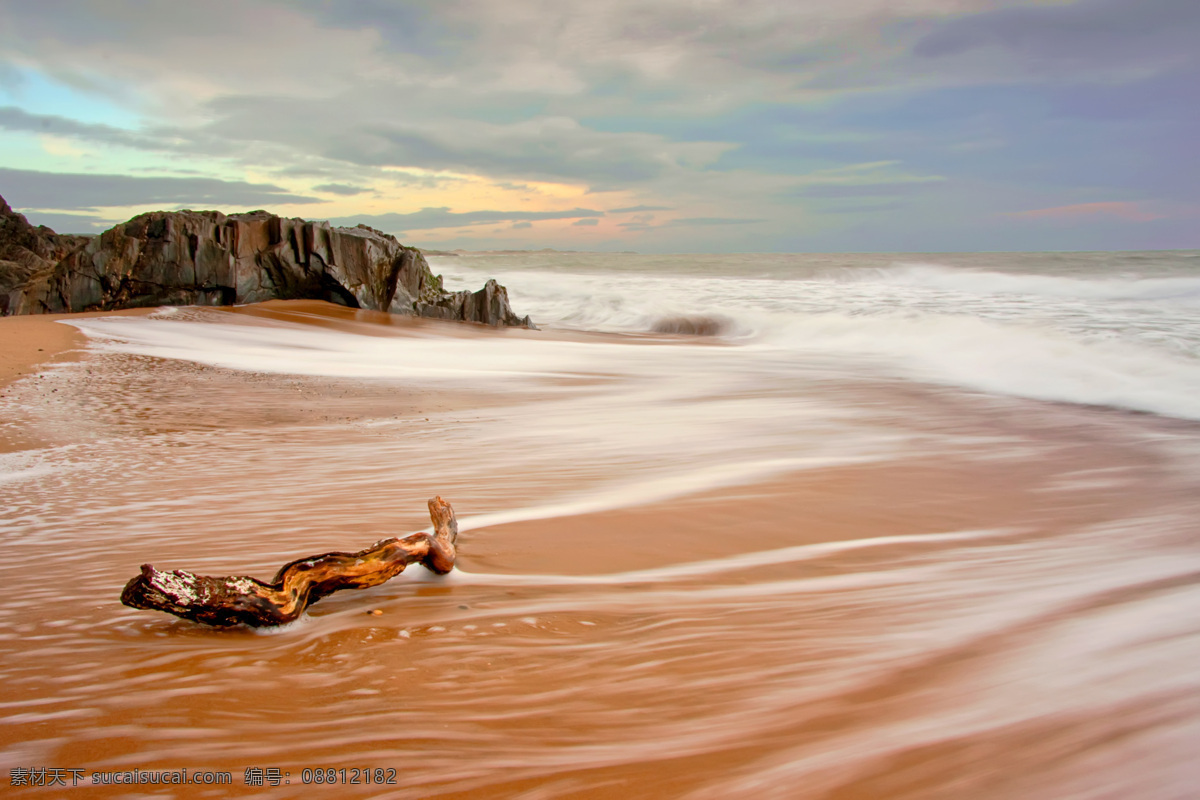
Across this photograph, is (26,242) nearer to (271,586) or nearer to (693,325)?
(693,325)

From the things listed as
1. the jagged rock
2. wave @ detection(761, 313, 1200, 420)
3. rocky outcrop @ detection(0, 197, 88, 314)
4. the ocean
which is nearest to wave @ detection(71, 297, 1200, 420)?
wave @ detection(761, 313, 1200, 420)

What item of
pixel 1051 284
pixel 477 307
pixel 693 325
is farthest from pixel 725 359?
pixel 1051 284

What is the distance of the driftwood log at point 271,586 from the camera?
2072 millimetres

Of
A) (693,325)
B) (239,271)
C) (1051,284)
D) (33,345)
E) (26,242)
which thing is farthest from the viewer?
(1051,284)

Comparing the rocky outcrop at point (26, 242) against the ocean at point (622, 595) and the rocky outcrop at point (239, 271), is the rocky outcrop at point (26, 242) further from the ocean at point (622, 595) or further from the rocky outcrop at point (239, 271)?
the ocean at point (622, 595)

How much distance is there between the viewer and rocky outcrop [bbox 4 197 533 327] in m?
13.8

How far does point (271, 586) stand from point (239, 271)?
13.7 meters

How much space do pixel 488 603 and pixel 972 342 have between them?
11.6 metres

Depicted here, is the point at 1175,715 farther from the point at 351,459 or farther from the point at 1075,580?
the point at 351,459

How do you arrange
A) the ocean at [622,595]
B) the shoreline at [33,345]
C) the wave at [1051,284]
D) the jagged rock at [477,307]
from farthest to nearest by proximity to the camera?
the wave at [1051,284] → the jagged rock at [477,307] → the shoreline at [33,345] → the ocean at [622,595]

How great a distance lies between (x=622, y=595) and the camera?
2.54 meters

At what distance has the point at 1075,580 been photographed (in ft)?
9.11

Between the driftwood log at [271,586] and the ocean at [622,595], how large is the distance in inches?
2.8

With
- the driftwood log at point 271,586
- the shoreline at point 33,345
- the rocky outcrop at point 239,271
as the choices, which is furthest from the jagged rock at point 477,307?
the driftwood log at point 271,586
